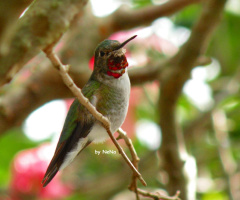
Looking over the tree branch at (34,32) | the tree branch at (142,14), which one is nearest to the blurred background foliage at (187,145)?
the tree branch at (142,14)

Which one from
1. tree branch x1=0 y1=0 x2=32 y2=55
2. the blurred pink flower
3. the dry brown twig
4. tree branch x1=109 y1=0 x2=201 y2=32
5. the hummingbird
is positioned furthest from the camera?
the blurred pink flower

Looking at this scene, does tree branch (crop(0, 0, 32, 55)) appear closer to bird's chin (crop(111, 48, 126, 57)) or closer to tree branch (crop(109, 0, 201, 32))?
bird's chin (crop(111, 48, 126, 57))

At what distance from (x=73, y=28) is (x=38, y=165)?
105 cm

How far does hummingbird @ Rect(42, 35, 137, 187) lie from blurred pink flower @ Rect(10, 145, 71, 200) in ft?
5.33

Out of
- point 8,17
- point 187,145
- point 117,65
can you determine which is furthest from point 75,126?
point 187,145

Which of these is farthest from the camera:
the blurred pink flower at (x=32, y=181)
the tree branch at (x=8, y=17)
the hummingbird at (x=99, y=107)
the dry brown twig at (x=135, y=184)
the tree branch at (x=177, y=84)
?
the blurred pink flower at (x=32, y=181)

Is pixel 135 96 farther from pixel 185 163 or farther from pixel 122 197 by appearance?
pixel 185 163

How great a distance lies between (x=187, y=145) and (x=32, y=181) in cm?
137

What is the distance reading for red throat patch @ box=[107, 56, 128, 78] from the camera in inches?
59.4

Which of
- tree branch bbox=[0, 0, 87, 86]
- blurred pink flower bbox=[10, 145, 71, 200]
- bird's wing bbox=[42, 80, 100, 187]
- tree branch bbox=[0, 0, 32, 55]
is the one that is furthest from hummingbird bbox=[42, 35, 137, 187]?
blurred pink flower bbox=[10, 145, 71, 200]

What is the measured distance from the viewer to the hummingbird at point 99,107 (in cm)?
153

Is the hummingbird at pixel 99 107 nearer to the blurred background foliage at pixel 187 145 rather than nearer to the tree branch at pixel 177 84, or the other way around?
the tree branch at pixel 177 84

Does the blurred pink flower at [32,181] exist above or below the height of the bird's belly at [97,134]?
above

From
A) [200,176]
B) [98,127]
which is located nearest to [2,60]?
[98,127]
